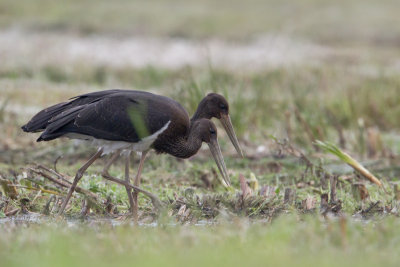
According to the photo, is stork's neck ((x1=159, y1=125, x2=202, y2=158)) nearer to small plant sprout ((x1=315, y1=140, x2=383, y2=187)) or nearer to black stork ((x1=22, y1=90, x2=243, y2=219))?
black stork ((x1=22, y1=90, x2=243, y2=219))

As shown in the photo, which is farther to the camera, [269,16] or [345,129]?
[269,16]

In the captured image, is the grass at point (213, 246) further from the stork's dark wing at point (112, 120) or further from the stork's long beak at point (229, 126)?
the stork's long beak at point (229, 126)

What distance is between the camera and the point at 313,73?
1628cm

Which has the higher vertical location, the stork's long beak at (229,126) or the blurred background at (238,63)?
the stork's long beak at (229,126)

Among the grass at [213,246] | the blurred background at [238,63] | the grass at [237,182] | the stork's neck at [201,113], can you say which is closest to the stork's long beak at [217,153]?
the grass at [237,182]

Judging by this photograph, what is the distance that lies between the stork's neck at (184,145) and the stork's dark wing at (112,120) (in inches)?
10.6

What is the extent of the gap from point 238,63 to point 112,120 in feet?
36.6

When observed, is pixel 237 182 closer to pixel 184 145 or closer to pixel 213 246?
pixel 184 145

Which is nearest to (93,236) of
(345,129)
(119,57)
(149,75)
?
(345,129)

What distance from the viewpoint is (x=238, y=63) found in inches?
685

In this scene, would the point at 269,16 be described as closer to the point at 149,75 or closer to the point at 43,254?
the point at 149,75

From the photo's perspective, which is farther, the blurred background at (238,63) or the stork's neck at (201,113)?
the blurred background at (238,63)

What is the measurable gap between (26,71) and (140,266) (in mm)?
12944

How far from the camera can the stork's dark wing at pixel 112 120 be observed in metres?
6.39
